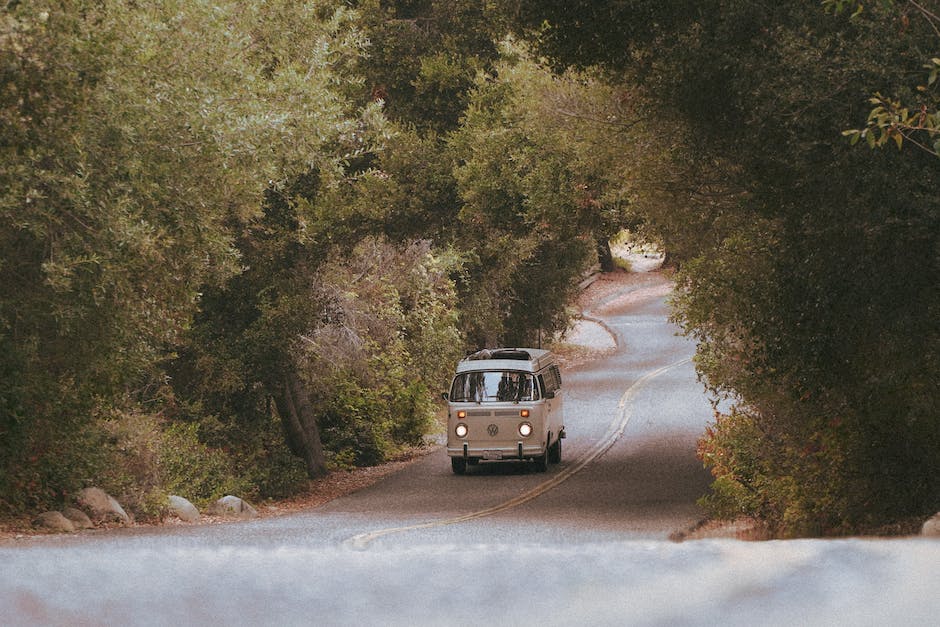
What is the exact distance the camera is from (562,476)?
24438 mm

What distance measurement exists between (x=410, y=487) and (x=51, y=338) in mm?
10713

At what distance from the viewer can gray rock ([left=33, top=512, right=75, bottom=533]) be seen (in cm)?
1542

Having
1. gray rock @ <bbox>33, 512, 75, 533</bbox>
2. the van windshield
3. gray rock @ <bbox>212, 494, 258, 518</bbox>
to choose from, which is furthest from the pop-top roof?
gray rock @ <bbox>33, 512, 75, 533</bbox>

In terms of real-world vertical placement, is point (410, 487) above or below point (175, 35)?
below

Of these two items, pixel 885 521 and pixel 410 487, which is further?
pixel 410 487

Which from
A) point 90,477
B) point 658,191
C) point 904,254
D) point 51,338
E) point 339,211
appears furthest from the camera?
point 339,211

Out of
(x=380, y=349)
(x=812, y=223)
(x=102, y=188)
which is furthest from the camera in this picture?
(x=380, y=349)

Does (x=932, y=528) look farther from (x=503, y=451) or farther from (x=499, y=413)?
(x=503, y=451)

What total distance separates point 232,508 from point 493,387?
261 inches

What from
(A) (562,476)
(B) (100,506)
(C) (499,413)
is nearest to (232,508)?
(B) (100,506)

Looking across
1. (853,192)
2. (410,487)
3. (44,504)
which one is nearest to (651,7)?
(853,192)

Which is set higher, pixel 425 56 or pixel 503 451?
pixel 425 56

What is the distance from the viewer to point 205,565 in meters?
4.27

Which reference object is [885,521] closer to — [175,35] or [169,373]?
[175,35]
